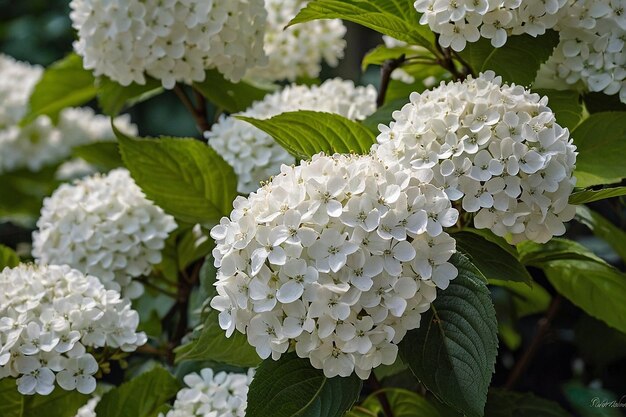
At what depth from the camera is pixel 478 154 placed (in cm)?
81

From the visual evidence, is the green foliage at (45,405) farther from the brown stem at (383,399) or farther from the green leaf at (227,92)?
the green leaf at (227,92)

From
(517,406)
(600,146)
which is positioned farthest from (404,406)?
(600,146)

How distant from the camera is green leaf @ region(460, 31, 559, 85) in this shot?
3.09ft

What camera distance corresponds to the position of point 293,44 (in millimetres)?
1452

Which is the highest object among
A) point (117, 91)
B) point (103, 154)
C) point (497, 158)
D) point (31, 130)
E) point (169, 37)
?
point (497, 158)

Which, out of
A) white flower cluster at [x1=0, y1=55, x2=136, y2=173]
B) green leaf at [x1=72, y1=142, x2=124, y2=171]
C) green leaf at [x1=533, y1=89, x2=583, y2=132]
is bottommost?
white flower cluster at [x1=0, y1=55, x2=136, y2=173]

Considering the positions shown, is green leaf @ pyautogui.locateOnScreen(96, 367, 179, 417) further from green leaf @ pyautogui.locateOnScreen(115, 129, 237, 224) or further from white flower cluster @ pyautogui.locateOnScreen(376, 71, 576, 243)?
white flower cluster @ pyautogui.locateOnScreen(376, 71, 576, 243)

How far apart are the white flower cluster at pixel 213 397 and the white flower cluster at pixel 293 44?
1.93 feet

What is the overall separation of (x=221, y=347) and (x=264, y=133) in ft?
1.27

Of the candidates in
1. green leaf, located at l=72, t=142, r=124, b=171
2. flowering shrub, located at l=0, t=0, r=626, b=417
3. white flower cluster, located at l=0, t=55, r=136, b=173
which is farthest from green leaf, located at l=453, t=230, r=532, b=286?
white flower cluster, located at l=0, t=55, r=136, b=173

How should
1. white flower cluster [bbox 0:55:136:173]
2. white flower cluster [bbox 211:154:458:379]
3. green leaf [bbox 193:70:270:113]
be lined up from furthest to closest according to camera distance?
1. white flower cluster [bbox 0:55:136:173]
2. green leaf [bbox 193:70:270:113]
3. white flower cluster [bbox 211:154:458:379]

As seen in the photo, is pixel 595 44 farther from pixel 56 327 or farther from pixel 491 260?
pixel 56 327

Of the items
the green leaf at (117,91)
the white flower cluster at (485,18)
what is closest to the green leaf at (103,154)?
the green leaf at (117,91)

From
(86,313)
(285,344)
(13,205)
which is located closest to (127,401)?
(86,313)
